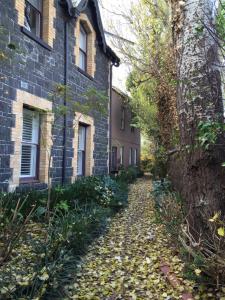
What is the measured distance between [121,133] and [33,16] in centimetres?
→ 1302

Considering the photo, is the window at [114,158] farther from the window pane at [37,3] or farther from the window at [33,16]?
the window pane at [37,3]

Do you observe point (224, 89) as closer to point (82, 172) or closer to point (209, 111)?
point (209, 111)

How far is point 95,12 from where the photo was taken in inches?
495

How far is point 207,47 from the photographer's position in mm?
4457

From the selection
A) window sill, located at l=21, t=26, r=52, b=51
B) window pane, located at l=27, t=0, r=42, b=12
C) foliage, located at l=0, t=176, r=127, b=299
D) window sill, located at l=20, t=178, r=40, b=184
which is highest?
window pane, located at l=27, t=0, r=42, b=12

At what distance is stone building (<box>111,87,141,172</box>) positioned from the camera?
63.3 feet

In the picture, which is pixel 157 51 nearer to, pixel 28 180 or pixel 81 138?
pixel 81 138

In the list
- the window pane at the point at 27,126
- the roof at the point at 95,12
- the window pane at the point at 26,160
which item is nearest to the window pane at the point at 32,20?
the roof at the point at 95,12

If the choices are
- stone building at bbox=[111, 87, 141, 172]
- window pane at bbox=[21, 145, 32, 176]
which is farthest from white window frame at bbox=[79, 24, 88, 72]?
stone building at bbox=[111, 87, 141, 172]

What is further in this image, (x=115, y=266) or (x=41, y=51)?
(x=41, y=51)

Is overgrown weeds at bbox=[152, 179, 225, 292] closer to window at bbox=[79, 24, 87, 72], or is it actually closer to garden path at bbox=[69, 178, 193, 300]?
garden path at bbox=[69, 178, 193, 300]

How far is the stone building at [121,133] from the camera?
19283 mm

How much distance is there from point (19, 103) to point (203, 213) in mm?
5093

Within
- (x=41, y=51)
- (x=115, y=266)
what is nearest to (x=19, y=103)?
(x=41, y=51)
